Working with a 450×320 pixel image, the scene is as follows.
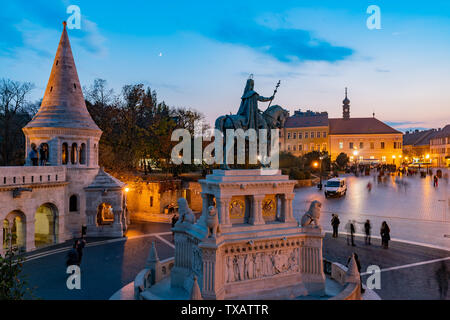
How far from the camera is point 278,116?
1112 centimetres

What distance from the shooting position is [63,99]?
839 inches

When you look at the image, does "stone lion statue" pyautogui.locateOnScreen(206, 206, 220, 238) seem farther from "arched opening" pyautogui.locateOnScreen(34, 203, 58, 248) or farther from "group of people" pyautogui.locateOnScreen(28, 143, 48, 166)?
"group of people" pyautogui.locateOnScreen(28, 143, 48, 166)

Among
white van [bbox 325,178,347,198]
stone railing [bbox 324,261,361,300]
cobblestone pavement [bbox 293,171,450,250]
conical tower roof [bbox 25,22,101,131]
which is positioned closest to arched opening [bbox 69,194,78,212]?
conical tower roof [bbox 25,22,101,131]

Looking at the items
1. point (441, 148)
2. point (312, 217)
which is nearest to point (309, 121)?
point (441, 148)

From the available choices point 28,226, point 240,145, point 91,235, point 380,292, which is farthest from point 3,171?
point 380,292

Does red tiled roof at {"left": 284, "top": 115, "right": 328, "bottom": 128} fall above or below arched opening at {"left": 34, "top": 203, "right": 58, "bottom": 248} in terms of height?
above

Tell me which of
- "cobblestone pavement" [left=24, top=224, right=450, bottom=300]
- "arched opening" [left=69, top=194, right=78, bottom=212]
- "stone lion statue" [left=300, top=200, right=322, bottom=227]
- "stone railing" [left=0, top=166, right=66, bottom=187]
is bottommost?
"cobblestone pavement" [left=24, top=224, right=450, bottom=300]

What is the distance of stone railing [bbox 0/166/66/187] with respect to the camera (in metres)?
16.4

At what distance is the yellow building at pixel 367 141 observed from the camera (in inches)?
2923

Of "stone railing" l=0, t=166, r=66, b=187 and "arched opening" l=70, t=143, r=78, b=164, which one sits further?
"arched opening" l=70, t=143, r=78, b=164

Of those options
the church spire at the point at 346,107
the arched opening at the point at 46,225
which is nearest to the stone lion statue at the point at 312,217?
the arched opening at the point at 46,225

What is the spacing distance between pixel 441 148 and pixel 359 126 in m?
19.0

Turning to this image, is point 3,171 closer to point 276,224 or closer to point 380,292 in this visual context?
point 276,224

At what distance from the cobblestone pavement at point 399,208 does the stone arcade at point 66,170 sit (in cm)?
1420
